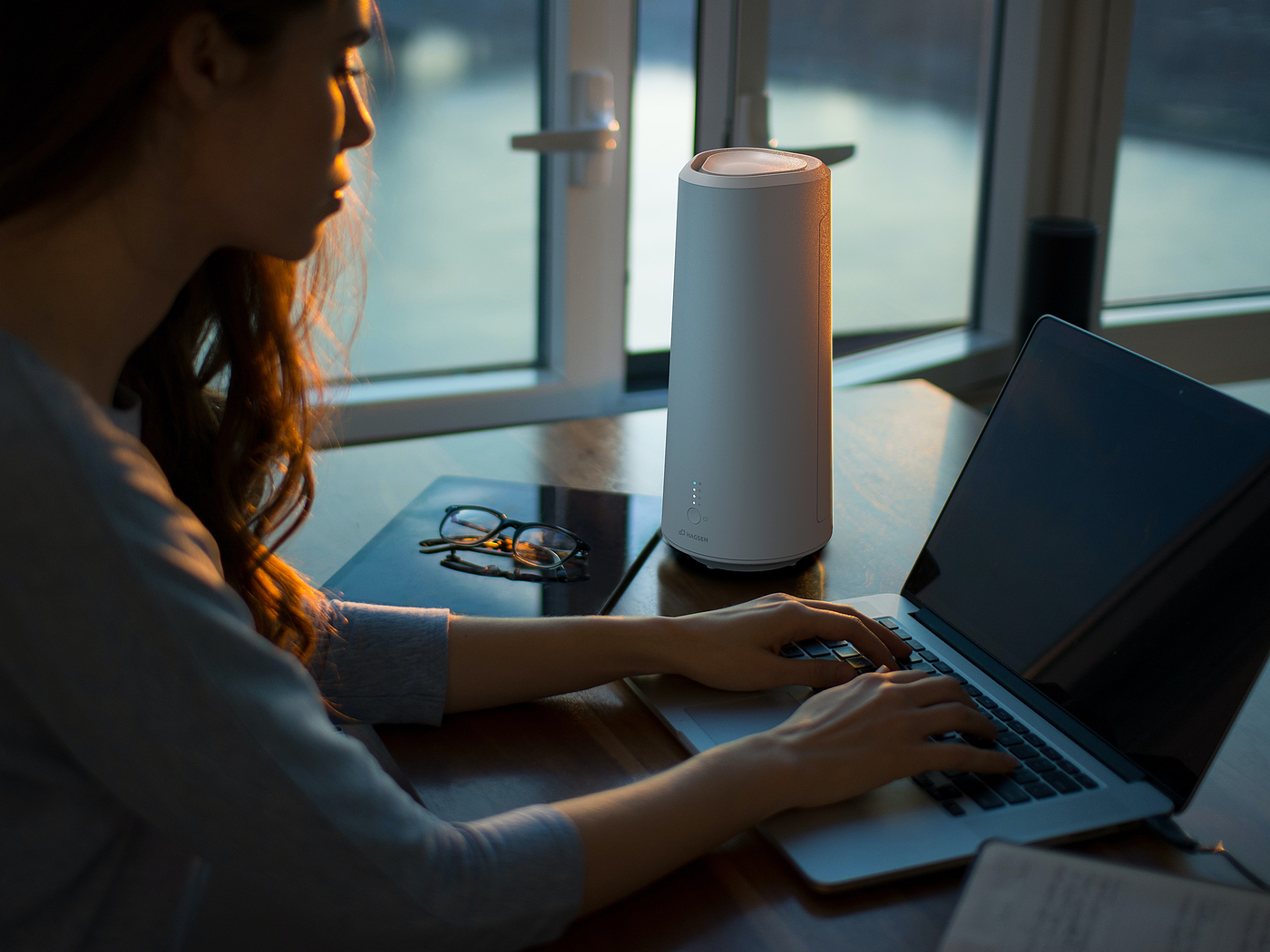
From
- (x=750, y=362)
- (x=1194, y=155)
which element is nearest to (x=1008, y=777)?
(x=750, y=362)

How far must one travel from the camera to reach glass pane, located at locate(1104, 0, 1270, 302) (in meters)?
2.54

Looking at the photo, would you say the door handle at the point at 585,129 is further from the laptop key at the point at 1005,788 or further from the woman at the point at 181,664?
the laptop key at the point at 1005,788

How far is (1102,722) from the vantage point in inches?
27.7

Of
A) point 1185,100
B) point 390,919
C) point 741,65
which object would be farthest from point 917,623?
point 1185,100

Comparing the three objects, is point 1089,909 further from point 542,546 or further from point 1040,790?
point 542,546

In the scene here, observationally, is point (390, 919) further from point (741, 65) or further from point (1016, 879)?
point (741, 65)

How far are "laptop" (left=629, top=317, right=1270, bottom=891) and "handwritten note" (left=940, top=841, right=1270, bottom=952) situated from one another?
0.06m

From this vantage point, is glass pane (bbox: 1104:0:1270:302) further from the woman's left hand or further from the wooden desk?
the woman's left hand

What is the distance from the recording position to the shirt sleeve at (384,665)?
2.58ft

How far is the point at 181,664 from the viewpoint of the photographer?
1.65ft

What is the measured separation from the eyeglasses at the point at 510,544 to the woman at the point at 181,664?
1.11 feet

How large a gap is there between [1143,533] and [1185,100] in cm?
232

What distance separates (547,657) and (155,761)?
339mm

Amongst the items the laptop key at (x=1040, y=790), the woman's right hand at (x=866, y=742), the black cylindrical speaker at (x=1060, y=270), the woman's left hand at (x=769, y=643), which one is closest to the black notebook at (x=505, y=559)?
the woman's left hand at (x=769, y=643)
